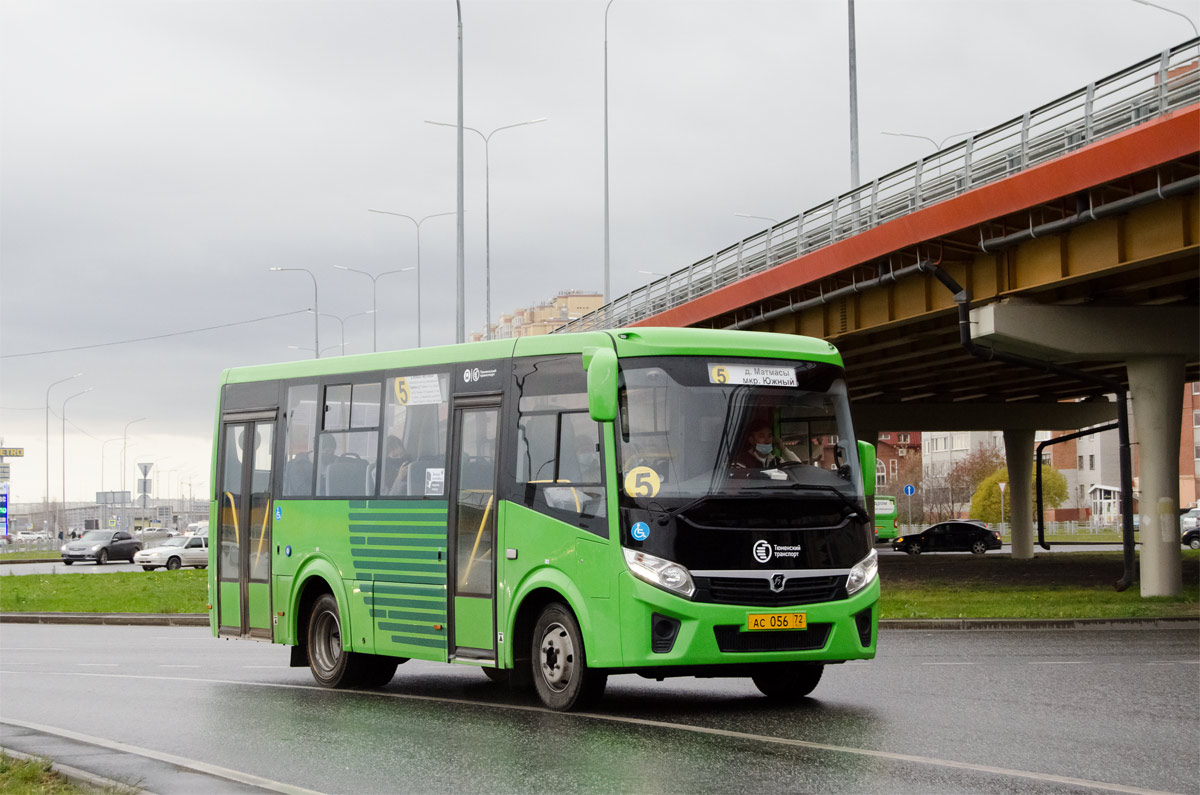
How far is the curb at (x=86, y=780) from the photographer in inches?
321

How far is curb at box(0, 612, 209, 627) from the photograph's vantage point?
2700 centimetres

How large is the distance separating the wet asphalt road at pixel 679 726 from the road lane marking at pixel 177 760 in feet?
0.69

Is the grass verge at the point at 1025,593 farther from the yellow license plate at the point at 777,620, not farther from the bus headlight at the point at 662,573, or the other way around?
the bus headlight at the point at 662,573

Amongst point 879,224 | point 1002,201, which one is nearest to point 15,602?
point 879,224

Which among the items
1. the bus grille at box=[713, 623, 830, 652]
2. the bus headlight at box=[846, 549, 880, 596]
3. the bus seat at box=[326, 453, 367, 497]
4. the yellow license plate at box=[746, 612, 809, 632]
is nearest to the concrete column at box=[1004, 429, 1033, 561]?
the bus seat at box=[326, 453, 367, 497]

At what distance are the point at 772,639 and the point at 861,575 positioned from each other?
3.35ft

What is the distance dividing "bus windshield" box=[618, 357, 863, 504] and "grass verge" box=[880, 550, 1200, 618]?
1130cm

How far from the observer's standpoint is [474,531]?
13.1m

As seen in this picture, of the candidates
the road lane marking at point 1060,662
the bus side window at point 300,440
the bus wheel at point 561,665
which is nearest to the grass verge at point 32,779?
the bus wheel at point 561,665

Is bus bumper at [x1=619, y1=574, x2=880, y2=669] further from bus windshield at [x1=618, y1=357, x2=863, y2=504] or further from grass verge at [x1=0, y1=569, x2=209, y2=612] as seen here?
grass verge at [x1=0, y1=569, x2=209, y2=612]

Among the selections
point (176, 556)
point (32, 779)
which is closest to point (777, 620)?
point (32, 779)

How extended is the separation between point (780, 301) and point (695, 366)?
78.2 feet

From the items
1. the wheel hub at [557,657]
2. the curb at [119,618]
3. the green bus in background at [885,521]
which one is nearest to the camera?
the wheel hub at [557,657]

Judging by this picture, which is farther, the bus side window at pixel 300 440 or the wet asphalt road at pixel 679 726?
the bus side window at pixel 300 440
